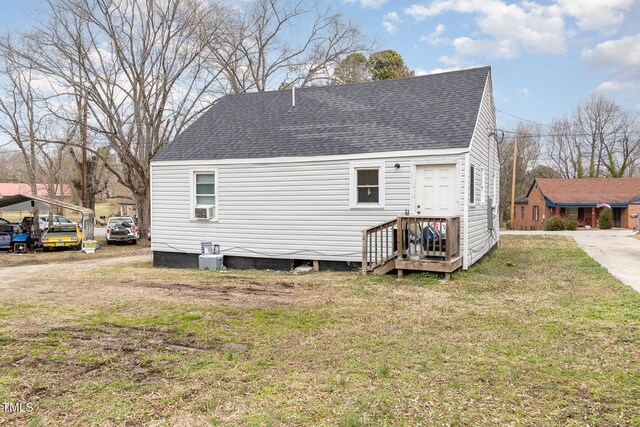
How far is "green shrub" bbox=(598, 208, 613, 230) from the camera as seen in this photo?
31.3m

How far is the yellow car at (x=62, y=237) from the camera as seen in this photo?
61.0 feet

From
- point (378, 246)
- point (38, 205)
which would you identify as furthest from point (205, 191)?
point (38, 205)

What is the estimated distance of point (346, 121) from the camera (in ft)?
39.2

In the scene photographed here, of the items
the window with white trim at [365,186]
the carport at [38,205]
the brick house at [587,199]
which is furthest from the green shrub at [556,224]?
the carport at [38,205]

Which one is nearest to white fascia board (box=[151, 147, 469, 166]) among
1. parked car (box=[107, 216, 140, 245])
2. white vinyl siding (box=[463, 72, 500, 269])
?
white vinyl siding (box=[463, 72, 500, 269])

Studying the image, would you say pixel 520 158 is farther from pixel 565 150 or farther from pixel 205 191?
pixel 205 191

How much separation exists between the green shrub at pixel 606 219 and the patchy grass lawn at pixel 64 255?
30.6m

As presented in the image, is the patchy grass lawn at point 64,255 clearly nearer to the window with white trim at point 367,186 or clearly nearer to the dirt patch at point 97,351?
the window with white trim at point 367,186

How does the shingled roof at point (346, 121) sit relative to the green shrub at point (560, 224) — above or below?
above

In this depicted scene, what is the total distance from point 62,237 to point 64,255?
1665 millimetres

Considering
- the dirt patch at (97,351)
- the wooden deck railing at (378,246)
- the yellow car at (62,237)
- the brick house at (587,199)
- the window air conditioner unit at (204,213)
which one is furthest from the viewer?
the brick house at (587,199)

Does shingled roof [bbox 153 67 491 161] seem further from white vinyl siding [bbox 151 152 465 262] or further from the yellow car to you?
the yellow car

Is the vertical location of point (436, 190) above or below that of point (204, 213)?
above

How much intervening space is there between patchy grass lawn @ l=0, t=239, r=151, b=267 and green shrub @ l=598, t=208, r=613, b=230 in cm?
3061
